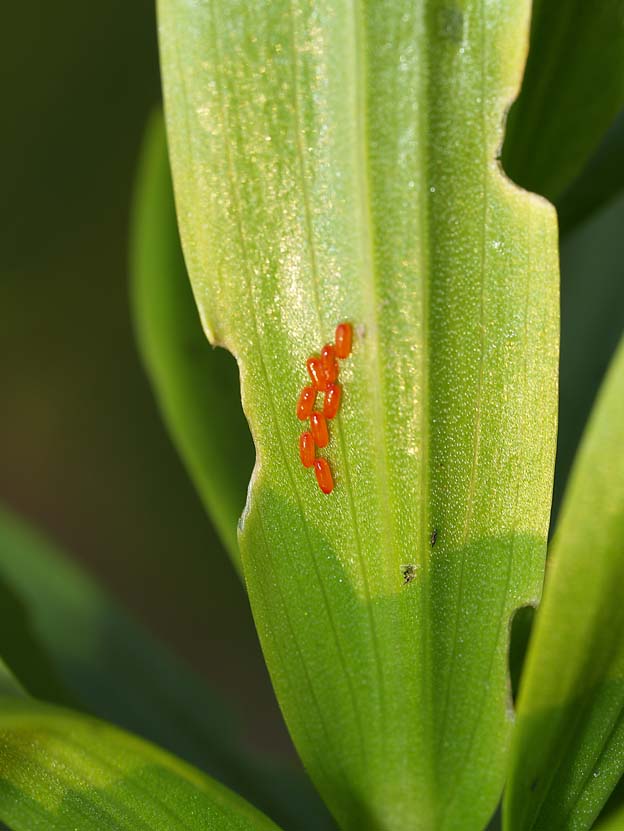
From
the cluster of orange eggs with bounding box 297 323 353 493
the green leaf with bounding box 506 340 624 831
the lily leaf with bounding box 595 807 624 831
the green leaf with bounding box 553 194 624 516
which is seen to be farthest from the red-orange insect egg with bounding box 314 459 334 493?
the green leaf with bounding box 553 194 624 516

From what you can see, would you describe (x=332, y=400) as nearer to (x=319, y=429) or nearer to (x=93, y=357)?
(x=319, y=429)

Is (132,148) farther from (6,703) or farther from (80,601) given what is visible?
(6,703)

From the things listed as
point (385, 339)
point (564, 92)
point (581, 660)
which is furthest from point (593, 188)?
point (581, 660)

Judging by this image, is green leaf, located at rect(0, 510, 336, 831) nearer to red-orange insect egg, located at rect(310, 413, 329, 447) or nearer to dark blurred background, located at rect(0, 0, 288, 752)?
red-orange insect egg, located at rect(310, 413, 329, 447)

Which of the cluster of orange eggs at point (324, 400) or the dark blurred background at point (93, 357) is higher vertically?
the cluster of orange eggs at point (324, 400)

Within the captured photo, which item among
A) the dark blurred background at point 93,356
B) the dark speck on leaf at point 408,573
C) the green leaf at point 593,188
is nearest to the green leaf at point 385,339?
the dark speck on leaf at point 408,573

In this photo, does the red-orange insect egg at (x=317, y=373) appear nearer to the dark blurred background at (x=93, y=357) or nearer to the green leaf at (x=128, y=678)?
the green leaf at (x=128, y=678)
